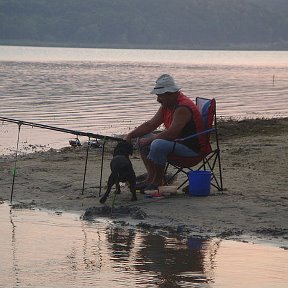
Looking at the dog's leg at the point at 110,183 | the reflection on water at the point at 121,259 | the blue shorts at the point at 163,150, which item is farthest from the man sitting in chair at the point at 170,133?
the reflection on water at the point at 121,259

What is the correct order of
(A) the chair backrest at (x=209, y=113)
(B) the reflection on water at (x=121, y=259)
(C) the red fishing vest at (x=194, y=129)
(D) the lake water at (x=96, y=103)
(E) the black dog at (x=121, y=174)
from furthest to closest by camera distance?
(D) the lake water at (x=96, y=103) < (A) the chair backrest at (x=209, y=113) < (C) the red fishing vest at (x=194, y=129) < (E) the black dog at (x=121, y=174) < (B) the reflection on water at (x=121, y=259)

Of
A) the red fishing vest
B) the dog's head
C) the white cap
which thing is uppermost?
the white cap

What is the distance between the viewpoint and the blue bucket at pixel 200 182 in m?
9.75

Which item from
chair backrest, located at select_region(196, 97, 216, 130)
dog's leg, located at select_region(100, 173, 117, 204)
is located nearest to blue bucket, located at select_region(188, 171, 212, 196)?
chair backrest, located at select_region(196, 97, 216, 130)

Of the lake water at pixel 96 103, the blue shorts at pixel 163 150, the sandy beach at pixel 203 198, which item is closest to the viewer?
the sandy beach at pixel 203 198

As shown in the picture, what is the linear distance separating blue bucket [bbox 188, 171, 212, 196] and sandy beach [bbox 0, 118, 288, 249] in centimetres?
11

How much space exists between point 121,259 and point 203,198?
2.37 meters

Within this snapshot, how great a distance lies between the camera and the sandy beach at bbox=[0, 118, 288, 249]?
8.62 metres

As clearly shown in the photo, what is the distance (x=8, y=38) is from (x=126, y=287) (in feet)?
584

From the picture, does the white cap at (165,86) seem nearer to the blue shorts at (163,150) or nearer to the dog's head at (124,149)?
the blue shorts at (163,150)

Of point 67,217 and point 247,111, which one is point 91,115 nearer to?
point 247,111

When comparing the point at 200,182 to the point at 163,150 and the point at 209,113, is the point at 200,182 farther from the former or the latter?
the point at 209,113

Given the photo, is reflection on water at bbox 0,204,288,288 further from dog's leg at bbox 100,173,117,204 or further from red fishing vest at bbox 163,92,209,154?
red fishing vest at bbox 163,92,209,154

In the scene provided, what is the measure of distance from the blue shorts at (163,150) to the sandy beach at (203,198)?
0.45m
